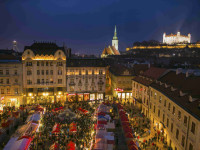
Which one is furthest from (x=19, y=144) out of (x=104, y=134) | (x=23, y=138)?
(x=104, y=134)

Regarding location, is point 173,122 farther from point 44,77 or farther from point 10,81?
point 10,81

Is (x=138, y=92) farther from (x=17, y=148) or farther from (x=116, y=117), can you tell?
(x=17, y=148)

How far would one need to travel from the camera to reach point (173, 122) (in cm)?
2644

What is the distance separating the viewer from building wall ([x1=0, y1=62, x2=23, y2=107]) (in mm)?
45906

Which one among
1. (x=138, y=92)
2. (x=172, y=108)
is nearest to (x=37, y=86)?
(x=138, y=92)

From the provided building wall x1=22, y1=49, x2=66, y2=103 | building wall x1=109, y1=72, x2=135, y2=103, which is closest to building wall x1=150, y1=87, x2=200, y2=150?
building wall x1=109, y1=72, x2=135, y2=103

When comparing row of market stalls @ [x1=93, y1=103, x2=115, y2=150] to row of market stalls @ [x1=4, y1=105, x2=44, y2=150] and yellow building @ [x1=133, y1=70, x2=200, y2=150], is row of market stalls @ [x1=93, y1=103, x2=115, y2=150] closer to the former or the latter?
row of market stalls @ [x1=4, y1=105, x2=44, y2=150]

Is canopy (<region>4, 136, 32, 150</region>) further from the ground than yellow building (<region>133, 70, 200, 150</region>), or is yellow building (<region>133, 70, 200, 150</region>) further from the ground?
yellow building (<region>133, 70, 200, 150</region>)

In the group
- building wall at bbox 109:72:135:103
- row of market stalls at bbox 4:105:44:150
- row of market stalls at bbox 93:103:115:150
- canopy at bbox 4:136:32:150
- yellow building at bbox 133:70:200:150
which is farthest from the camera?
building wall at bbox 109:72:135:103

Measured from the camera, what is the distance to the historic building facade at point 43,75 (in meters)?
48.7

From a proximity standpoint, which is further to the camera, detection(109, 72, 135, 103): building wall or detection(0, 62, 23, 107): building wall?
detection(109, 72, 135, 103): building wall

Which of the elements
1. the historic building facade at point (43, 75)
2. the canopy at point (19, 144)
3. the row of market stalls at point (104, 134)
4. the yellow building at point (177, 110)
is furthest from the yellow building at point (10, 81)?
the yellow building at point (177, 110)

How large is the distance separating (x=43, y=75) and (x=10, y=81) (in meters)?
8.87

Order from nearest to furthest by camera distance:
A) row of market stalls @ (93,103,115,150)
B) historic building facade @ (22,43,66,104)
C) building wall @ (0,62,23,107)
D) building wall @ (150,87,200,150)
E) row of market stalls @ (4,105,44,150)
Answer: building wall @ (150,87,200,150) → row of market stalls @ (4,105,44,150) → row of market stalls @ (93,103,115,150) → building wall @ (0,62,23,107) → historic building facade @ (22,43,66,104)
